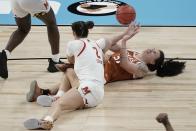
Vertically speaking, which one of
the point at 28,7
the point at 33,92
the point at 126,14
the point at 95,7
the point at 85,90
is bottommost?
the point at 33,92

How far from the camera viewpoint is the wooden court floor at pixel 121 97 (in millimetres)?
4520

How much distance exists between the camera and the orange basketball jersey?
538 centimetres

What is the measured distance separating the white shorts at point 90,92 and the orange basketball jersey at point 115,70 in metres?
0.63

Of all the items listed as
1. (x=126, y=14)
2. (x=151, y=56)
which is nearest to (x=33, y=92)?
(x=151, y=56)

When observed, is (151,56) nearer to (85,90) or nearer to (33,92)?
(85,90)

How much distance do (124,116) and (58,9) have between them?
11.4 ft

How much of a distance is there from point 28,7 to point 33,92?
35.8 inches

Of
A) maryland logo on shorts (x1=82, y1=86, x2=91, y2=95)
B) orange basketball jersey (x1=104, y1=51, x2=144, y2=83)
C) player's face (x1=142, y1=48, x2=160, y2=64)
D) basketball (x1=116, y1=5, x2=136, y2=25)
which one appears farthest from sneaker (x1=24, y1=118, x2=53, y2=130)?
basketball (x1=116, y1=5, x2=136, y2=25)

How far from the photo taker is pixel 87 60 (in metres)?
4.79

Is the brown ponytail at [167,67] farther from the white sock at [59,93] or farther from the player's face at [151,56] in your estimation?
the white sock at [59,93]

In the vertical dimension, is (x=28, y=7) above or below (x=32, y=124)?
above

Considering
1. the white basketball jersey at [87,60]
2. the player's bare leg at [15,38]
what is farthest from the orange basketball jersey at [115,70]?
the player's bare leg at [15,38]

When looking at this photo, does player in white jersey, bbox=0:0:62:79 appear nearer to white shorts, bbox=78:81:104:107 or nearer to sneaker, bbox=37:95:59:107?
sneaker, bbox=37:95:59:107

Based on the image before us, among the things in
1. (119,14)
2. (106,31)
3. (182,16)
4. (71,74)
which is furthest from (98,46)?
(182,16)
